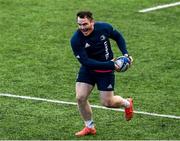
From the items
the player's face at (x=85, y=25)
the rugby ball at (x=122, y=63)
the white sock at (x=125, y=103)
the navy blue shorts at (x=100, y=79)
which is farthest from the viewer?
the white sock at (x=125, y=103)

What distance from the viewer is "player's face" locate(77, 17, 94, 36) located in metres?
9.48

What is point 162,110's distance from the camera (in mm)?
11242

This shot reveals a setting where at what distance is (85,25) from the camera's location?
9.50 meters

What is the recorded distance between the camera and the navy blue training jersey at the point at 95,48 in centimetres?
955

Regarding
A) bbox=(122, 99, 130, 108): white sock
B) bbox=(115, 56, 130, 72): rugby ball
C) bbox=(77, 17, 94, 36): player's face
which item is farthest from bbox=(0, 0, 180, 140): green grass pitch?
bbox=(77, 17, 94, 36): player's face

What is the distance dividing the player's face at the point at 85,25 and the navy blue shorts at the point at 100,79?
629 mm

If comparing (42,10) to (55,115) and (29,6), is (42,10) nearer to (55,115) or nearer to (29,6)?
(29,6)

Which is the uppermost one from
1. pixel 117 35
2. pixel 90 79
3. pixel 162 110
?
pixel 117 35

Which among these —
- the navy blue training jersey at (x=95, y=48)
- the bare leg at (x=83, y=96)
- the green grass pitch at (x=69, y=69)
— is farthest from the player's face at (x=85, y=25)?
the green grass pitch at (x=69, y=69)

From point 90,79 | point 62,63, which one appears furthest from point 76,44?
point 62,63

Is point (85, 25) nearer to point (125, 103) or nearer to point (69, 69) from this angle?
point (125, 103)

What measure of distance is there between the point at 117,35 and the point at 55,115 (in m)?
1.90

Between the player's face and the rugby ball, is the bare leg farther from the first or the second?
the player's face

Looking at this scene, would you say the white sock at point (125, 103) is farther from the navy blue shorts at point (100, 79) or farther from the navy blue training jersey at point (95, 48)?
the navy blue training jersey at point (95, 48)
